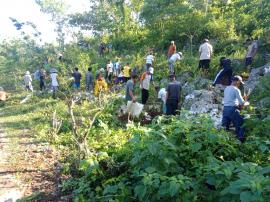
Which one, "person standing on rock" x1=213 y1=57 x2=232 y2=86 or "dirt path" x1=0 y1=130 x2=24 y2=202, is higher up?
"person standing on rock" x1=213 y1=57 x2=232 y2=86

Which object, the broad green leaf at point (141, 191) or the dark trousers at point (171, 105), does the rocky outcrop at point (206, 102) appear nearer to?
the dark trousers at point (171, 105)

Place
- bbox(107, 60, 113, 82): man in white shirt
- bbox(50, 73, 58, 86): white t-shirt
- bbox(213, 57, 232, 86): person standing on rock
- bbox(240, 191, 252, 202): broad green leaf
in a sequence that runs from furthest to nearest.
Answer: bbox(107, 60, 113, 82): man in white shirt
bbox(50, 73, 58, 86): white t-shirt
bbox(213, 57, 232, 86): person standing on rock
bbox(240, 191, 252, 202): broad green leaf

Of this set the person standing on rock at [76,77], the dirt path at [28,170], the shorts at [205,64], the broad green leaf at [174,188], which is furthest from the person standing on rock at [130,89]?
the broad green leaf at [174,188]

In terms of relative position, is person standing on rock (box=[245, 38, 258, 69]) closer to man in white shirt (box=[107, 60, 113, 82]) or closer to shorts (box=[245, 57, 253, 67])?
shorts (box=[245, 57, 253, 67])

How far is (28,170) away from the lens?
24.6 feet

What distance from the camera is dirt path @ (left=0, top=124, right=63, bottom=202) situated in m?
6.20

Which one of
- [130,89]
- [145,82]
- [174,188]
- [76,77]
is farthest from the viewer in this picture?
[76,77]

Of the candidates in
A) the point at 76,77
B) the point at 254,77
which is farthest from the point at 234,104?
the point at 76,77

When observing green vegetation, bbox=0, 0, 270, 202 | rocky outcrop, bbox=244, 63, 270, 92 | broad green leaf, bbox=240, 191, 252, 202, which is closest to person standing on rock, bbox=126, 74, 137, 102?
green vegetation, bbox=0, 0, 270, 202

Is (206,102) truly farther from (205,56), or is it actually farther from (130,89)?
(205,56)

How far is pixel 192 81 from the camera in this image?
13.5 m

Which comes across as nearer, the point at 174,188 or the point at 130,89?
the point at 174,188

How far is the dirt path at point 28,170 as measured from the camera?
620 cm

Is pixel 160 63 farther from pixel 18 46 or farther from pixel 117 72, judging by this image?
pixel 18 46
